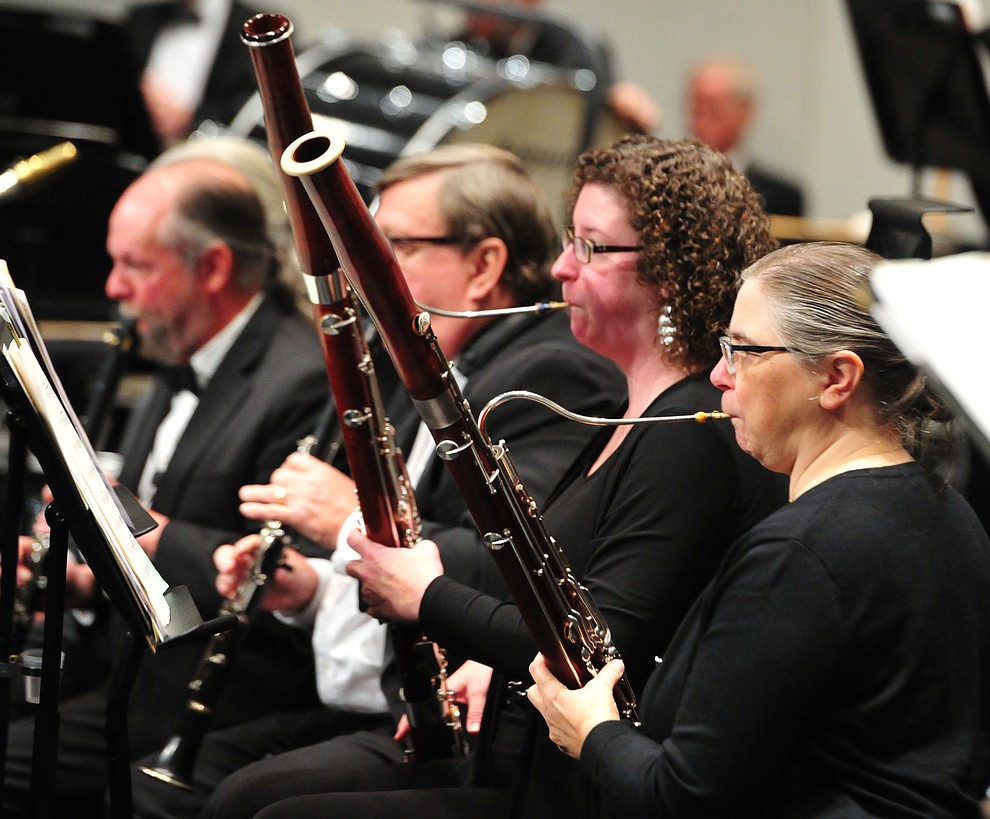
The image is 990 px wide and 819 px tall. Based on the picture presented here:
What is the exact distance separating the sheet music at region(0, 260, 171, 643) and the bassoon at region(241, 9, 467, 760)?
375 mm

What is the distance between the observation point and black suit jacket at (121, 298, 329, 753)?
8.02ft

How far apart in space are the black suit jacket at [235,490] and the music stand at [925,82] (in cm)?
189

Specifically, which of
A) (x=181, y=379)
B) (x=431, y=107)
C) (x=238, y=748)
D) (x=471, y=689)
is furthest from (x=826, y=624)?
(x=431, y=107)

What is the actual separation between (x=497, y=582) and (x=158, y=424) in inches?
45.5

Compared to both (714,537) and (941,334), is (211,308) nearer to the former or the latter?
(714,537)

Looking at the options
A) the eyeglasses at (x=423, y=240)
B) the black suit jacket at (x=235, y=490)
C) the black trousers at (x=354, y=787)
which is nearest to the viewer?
the black trousers at (x=354, y=787)

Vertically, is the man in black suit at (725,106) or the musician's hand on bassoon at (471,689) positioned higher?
the musician's hand on bassoon at (471,689)

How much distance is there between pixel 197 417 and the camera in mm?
2678

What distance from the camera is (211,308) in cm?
285

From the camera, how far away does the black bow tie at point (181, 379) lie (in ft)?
9.23

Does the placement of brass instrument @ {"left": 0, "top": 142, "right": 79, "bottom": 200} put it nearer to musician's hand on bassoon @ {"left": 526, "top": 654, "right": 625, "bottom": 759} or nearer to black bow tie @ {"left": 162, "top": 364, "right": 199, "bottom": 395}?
black bow tie @ {"left": 162, "top": 364, "right": 199, "bottom": 395}

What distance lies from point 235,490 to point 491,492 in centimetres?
112

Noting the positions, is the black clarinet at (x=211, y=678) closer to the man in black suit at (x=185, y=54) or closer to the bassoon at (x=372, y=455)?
the bassoon at (x=372, y=455)

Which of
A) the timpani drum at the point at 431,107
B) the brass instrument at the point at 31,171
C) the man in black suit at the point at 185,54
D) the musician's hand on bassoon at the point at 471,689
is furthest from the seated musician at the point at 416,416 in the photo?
the man in black suit at the point at 185,54
